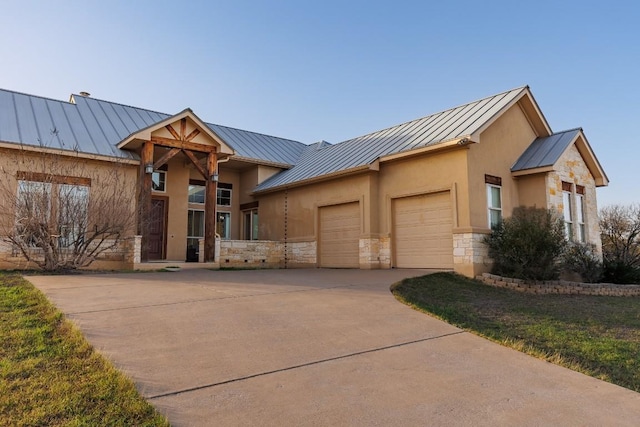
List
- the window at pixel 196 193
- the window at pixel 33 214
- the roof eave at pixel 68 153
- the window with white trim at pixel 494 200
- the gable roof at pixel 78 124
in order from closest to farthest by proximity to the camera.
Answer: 1. the window at pixel 33 214
2. the roof eave at pixel 68 153
3. the window with white trim at pixel 494 200
4. the gable roof at pixel 78 124
5. the window at pixel 196 193

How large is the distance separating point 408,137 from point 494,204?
3.74m

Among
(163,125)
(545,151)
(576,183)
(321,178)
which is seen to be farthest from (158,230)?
(576,183)

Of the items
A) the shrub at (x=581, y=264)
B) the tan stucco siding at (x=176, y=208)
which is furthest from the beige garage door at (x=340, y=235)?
the shrub at (x=581, y=264)

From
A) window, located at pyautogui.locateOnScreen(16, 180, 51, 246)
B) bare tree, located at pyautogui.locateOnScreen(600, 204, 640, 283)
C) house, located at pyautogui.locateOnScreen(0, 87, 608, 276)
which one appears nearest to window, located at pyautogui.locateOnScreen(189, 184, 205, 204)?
house, located at pyautogui.locateOnScreen(0, 87, 608, 276)

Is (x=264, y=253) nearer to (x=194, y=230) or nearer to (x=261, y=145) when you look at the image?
(x=194, y=230)

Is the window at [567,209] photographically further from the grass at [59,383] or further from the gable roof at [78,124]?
the grass at [59,383]

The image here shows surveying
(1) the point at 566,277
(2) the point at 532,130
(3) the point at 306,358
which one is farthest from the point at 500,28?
(3) the point at 306,358

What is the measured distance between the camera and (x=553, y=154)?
46.1ft

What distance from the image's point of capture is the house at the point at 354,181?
13.1m

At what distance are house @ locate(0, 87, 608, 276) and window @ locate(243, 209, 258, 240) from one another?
3.21 ft

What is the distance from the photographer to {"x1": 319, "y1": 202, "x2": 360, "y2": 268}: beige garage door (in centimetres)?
1561

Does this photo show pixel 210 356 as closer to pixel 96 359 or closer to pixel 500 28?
pixel 96 359

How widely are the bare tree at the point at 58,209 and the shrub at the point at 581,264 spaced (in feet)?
43.7

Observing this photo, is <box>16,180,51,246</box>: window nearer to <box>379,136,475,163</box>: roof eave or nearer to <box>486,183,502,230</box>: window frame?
<box>379,136,475,163</box>: roof eave
